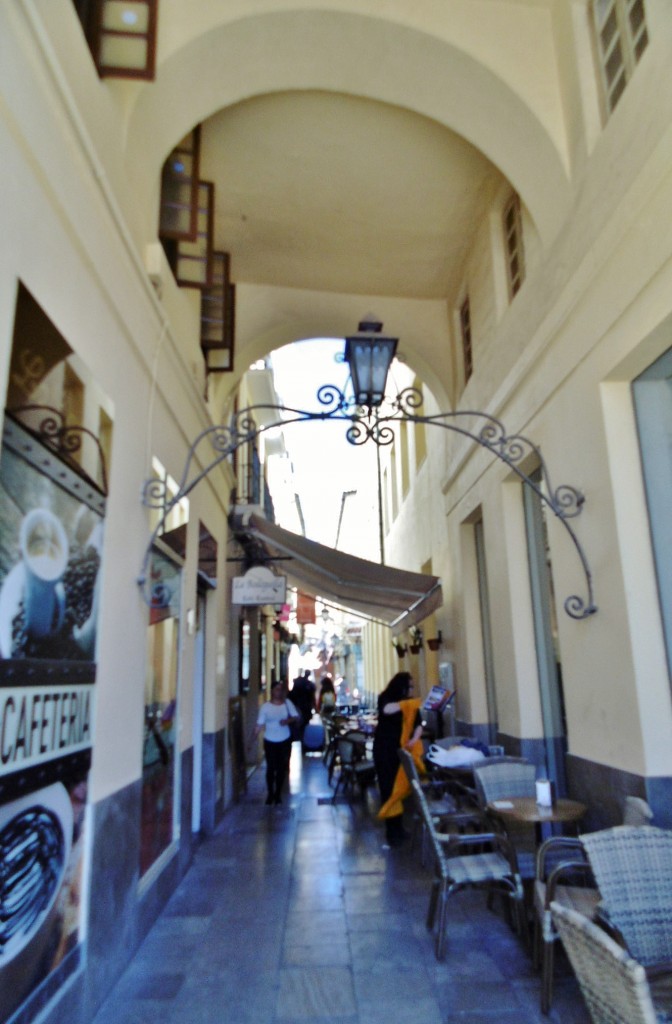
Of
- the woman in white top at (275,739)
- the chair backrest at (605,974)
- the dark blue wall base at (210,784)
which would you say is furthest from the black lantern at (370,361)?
the woman in white top at (275,739)

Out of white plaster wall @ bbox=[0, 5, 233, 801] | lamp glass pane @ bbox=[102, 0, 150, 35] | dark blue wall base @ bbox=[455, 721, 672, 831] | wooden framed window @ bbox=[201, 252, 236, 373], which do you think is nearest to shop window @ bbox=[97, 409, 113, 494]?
white plaster wall @ bbox=[0, 5, 233, 801]

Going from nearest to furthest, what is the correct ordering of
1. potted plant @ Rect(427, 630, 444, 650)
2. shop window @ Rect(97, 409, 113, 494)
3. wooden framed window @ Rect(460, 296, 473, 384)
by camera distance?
shop window @ Rect(97, 409, 113, 494) < wooden framed window @ Rect(460, 296, 473, 384) < potted plant @ Rect(427, 630, 444, 650)

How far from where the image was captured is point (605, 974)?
1.90 m

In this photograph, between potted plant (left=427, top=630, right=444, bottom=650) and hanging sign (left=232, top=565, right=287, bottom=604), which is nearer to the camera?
hanging sign (left=232, top=565, right=287, bottom=604)

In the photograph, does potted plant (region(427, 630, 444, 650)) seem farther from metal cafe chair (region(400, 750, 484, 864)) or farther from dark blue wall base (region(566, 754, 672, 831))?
dark blue wall base (region(566, 754, 672, 831))

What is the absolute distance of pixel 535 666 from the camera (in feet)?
20.0

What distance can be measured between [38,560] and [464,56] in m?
4.56

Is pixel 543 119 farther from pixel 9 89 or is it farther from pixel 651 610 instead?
pixel 9 89

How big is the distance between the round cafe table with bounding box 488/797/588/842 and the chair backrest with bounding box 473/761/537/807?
0.70ft

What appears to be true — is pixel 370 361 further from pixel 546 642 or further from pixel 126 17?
pixel 546 642

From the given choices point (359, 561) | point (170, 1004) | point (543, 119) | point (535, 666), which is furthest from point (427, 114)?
point (170, 1004)

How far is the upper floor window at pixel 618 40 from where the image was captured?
4.08m

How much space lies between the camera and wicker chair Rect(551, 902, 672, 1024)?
1746 millimetres

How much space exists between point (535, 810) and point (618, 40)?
4.68 metres
